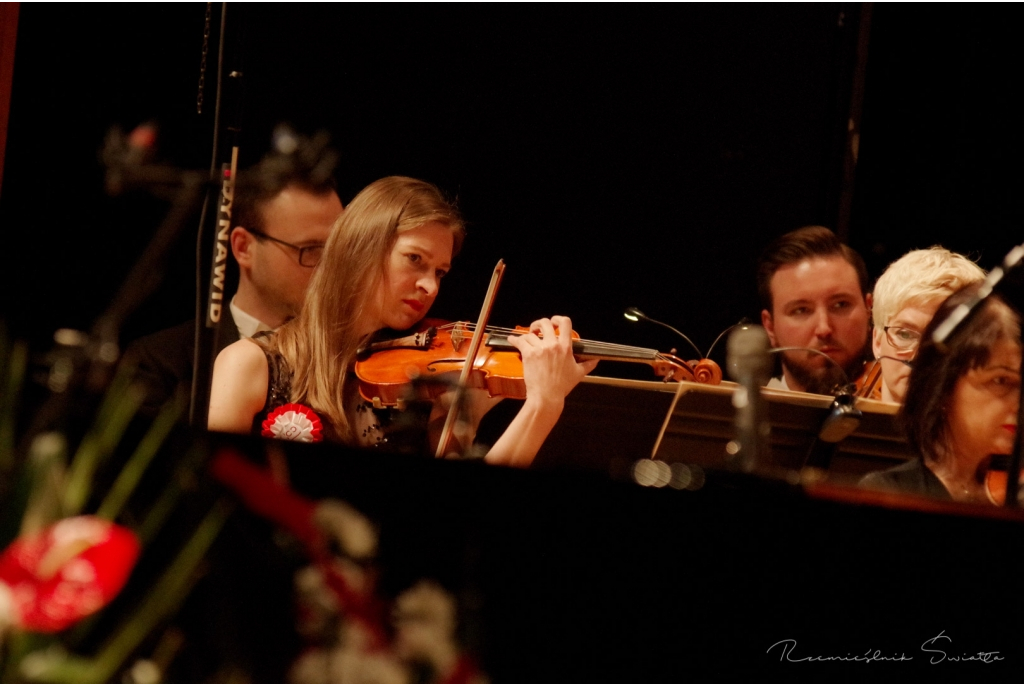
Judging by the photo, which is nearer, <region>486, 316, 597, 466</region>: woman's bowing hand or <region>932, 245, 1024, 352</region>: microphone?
<region>932, 245, 1024, 352</region>: microphone

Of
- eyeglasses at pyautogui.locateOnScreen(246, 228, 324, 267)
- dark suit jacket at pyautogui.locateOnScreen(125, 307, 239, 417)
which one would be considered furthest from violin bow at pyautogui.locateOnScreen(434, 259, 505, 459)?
dark suit jacket at pyautogui.locateOnScreen(125, 307, 239, 417)

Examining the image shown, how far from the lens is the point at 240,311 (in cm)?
288

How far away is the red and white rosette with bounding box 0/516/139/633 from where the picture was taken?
2.30 feet

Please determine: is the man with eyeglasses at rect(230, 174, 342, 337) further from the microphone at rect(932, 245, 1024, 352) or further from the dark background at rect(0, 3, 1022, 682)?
the microphone at rect(932, 245, 1024, 352)

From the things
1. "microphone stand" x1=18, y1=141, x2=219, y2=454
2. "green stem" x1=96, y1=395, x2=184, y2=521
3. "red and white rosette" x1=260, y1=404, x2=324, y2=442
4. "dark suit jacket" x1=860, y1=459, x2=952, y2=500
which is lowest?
"red and white rosette" x1=260, y1=404, x2=324, y2=442

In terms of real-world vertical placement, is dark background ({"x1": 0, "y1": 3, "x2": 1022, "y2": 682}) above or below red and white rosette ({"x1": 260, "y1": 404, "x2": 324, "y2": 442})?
above

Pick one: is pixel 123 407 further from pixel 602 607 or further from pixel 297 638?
pixel 602 607

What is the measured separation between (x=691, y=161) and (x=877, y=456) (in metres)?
1.36

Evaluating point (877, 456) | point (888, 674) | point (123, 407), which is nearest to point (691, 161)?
point (877, 456)

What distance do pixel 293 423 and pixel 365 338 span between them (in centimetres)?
32

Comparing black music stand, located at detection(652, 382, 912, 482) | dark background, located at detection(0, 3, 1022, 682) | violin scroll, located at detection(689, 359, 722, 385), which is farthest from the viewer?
dark background, located at detection(0, 3, 1022, 682)

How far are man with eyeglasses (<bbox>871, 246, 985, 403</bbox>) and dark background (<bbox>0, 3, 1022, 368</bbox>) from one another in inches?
24.3

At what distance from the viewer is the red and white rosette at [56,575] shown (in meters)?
0.70

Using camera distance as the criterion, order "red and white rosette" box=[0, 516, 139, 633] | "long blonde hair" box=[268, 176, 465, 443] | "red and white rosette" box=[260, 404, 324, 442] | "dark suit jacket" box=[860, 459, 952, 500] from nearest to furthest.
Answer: "red and white rosette" box=[0, 516, 139, 633] → "dark suit jacket" box=[860, 459, 952, 500] → "red and white rosette" box=[260, 404, 324, 442] → "long blonde hair" box=[268, 176, 465, 443]
